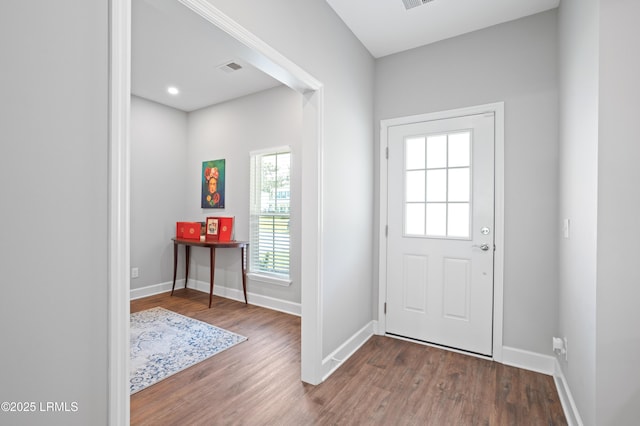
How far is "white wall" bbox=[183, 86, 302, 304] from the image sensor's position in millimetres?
3725

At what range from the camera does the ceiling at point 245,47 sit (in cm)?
233

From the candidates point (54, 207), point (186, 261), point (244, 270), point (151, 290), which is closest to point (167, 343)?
point (244, 270)

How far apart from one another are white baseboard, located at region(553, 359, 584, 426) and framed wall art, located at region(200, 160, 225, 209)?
407 centimetres

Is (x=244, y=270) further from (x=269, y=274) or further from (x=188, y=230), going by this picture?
(x=188, y=230)

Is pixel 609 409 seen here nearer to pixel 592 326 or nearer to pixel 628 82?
pixel 592 326

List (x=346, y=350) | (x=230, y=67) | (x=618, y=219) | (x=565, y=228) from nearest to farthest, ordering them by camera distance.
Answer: (x=618, y=219)
(x=565, y=228)
(x=346, y=350)
(x=230, y=67)

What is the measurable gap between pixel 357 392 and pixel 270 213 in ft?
7.98

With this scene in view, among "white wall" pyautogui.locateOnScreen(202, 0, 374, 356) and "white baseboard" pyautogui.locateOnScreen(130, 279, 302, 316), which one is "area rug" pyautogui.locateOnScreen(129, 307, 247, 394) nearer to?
"white baseboard" pyautogui.locateOnScreen(130, 279, 302, 316)

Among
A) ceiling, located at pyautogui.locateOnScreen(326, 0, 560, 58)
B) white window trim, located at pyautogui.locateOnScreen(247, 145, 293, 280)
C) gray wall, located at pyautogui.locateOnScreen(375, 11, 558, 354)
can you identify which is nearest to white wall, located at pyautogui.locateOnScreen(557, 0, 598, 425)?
gray wall, located at pyautogui.locateOnScreen(375, 11, 558, 354)

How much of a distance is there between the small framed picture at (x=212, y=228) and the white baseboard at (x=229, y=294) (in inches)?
29.1

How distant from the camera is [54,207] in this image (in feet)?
3.12

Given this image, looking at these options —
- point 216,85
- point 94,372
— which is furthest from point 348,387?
point 216,85

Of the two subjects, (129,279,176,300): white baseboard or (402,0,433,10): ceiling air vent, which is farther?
(129,279,176,300): white baseboard

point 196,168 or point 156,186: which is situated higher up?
point 196,168
